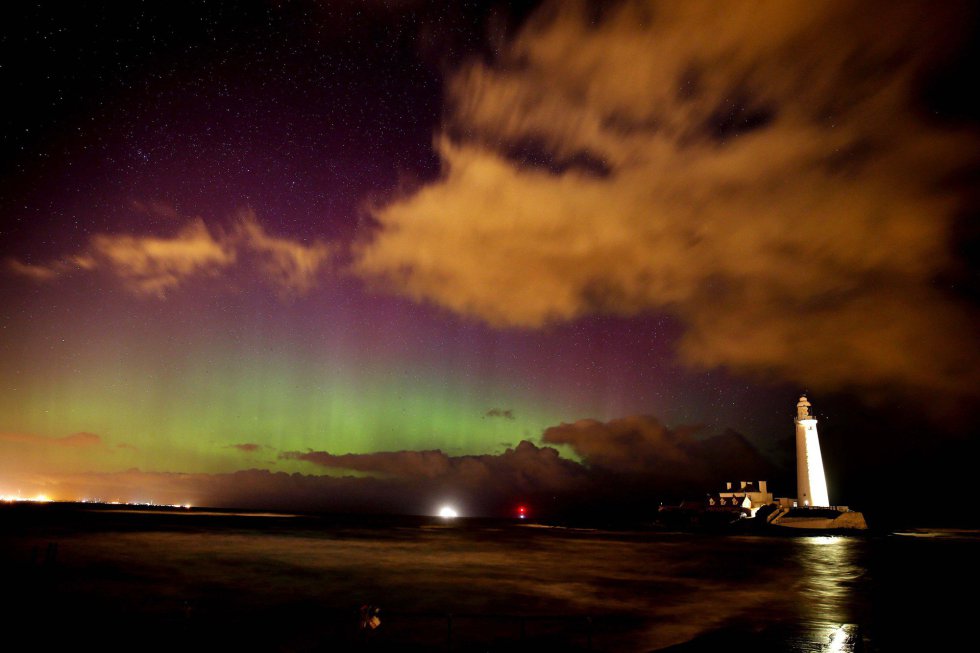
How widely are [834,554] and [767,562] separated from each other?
2023 cm

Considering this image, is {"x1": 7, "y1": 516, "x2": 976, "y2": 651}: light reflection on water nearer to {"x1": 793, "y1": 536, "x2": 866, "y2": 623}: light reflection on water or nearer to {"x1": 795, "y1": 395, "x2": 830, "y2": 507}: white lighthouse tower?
{"x1": 793, "y1": 536, "x2": 866, "y2": 623}: light reflection on water

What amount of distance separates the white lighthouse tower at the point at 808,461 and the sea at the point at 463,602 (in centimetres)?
4602

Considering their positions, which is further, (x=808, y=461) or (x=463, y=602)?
(x=808, y=461)

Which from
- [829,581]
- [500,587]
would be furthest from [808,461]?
[500,587]

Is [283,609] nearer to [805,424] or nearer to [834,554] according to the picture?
[834,554]

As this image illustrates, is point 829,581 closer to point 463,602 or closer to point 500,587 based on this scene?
point 500,587

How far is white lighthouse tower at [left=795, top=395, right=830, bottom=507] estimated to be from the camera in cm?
10525

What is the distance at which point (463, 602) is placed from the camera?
103ft

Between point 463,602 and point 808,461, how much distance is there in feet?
315

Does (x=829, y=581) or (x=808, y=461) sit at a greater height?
(x=808, y=461)

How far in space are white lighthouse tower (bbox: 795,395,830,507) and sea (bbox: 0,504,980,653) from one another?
46021mm

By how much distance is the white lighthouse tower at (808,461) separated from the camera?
105 m

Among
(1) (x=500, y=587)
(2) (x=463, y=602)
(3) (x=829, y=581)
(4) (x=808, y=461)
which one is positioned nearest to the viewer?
(2) (x=463, y=602)

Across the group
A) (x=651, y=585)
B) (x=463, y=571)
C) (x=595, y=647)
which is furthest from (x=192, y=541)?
(x=595, y=647)
